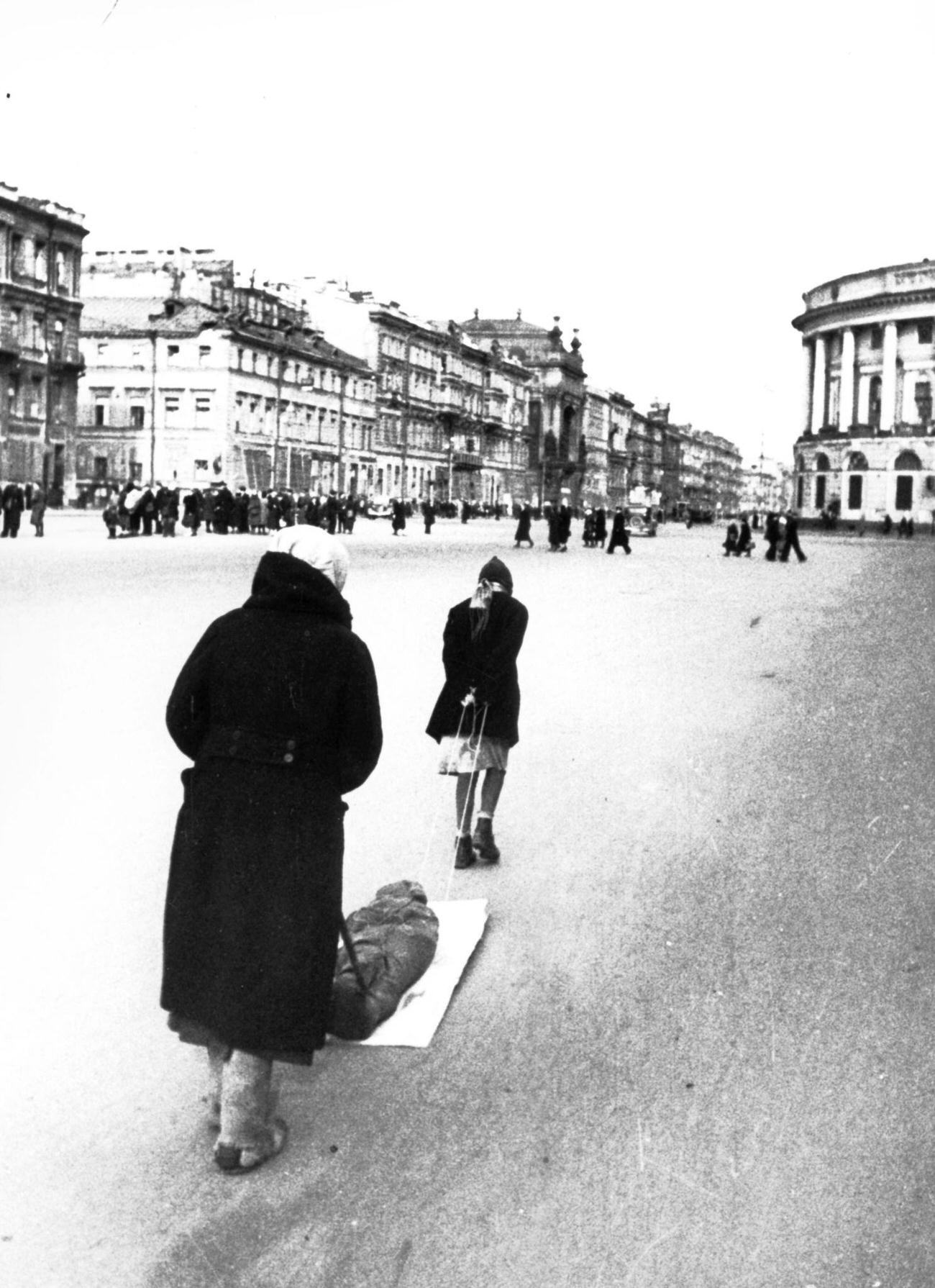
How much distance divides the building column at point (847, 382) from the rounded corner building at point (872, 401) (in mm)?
48

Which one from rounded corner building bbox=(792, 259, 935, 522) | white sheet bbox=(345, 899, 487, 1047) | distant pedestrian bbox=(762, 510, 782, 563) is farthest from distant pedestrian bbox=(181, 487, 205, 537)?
rounded corner building bbox=(792, 259, 935, 522)

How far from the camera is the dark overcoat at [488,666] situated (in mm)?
7488

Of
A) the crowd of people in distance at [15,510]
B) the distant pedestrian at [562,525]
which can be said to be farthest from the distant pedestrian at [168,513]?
the distant pedestrian at [562,525]

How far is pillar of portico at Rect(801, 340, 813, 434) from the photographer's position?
368 ft

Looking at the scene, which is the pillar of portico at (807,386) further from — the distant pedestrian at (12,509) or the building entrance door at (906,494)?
the distant pedestrian at (12,509)

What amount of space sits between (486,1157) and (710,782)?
5.34 meters

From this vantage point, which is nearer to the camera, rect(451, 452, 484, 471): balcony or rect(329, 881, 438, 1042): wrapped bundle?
rect(329, 881, 438, 1042): wrapped bundle

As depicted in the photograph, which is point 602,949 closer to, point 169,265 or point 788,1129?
point 788,1129

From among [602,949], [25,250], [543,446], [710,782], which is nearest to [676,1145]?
[602,949]

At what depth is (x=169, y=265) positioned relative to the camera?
84.2m

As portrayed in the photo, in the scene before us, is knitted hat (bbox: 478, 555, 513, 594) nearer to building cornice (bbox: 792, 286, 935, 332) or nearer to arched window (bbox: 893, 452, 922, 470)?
arched window (bbox: 893, 452, 922, 470)

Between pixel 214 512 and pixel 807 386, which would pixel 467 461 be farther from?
pixel 214 512

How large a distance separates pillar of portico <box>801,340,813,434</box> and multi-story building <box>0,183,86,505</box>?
58.2 m

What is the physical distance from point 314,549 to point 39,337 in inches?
2666
